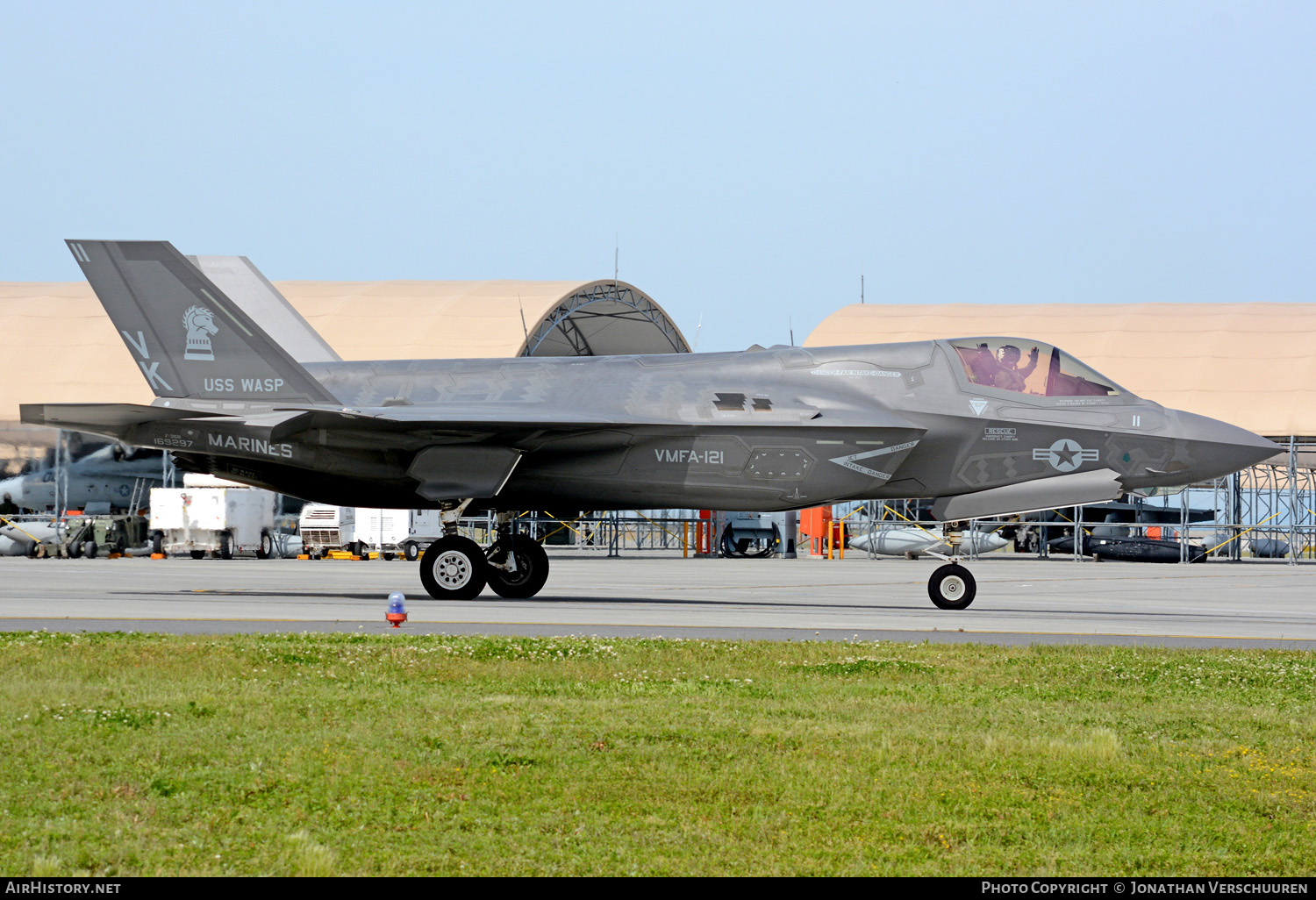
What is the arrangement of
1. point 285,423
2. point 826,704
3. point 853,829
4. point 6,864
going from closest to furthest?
point 6,864 → point 853,829 → point 826,704 → point 285,423

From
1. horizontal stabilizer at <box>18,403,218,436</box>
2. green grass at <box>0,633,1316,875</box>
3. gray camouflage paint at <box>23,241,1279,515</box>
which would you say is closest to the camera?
green grass at <box>0,633,1316,875</box>

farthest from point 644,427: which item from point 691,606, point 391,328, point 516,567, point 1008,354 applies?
point 391,328

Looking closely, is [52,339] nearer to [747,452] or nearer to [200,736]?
[747,452]

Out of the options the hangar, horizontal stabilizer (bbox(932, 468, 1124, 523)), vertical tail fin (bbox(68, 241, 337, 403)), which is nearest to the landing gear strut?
vertical tail fin (bbox(68, 241, 337, 403))

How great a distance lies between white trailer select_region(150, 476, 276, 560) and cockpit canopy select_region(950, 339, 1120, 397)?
103 ft

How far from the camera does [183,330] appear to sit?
18.7 metres

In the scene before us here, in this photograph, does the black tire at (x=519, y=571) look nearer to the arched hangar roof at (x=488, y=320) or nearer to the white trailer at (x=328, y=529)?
the white trailer at (x=328, y=529)

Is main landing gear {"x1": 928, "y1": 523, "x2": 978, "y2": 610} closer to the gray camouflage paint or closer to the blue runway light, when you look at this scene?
the gray camouflage paint

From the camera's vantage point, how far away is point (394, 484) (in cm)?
1920

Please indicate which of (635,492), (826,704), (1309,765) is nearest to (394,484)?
(635,492)

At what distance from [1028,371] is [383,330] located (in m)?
39.0

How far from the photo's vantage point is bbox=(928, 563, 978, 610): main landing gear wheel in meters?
18.3

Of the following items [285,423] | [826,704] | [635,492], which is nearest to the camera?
[826,704]
